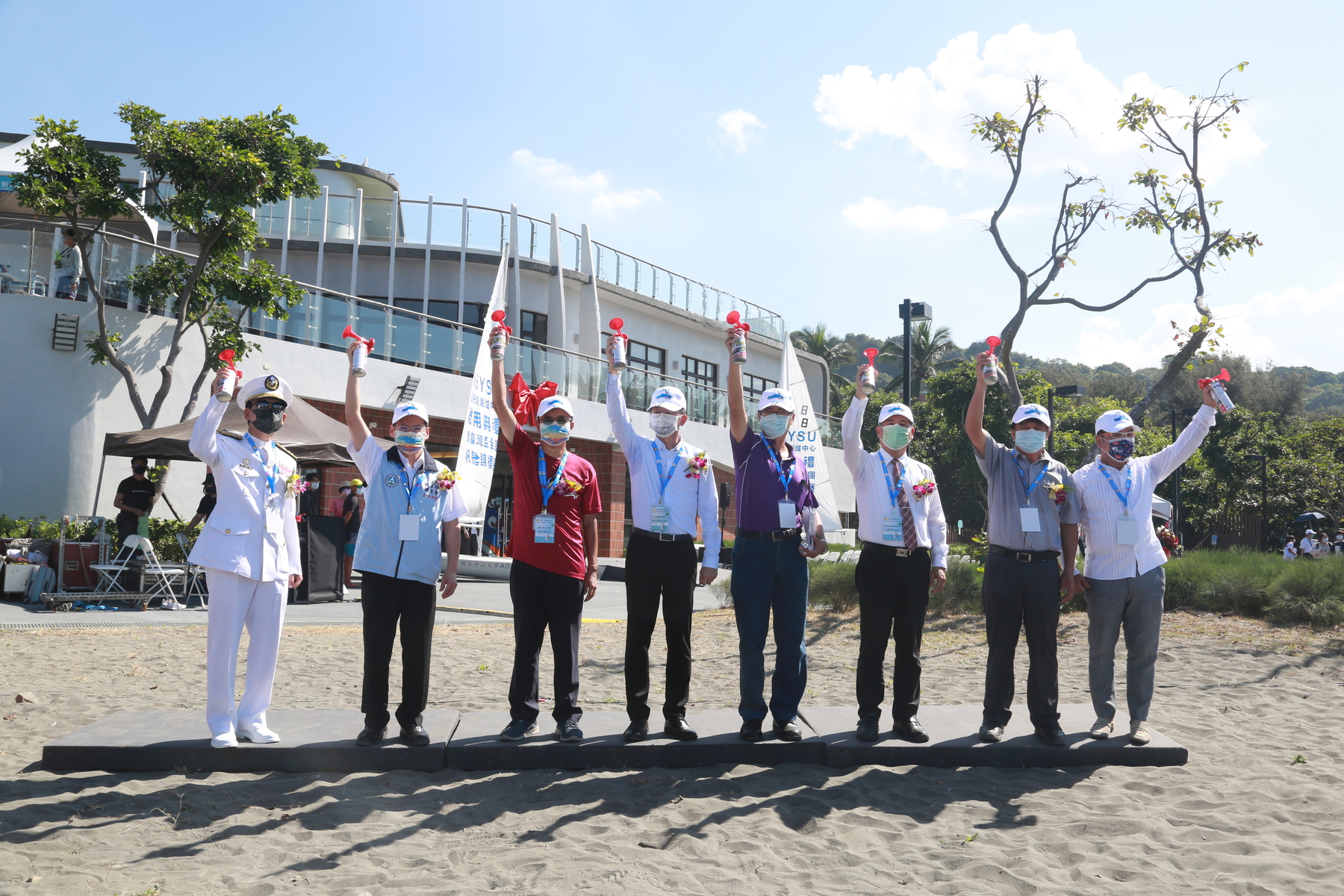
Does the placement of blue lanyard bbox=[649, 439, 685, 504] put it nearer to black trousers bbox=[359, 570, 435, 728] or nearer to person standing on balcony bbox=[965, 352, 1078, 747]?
black trousers bbox=[359, 570, 435, 728]

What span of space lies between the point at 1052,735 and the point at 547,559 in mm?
3093

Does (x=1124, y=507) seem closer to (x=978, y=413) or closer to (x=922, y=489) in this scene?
(x=978, y=413)

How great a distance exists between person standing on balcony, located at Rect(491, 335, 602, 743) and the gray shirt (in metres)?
2.36

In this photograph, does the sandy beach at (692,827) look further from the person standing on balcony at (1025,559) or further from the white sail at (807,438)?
the white sail at (807,438)

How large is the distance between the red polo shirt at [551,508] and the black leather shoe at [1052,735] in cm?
282

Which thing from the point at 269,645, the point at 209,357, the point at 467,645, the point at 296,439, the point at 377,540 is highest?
the point at 209,357

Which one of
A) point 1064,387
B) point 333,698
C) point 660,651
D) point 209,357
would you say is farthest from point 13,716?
→ point 1064,387

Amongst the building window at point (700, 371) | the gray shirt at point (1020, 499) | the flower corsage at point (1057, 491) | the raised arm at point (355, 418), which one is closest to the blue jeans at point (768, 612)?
the gray shirt at point (1020, 499)

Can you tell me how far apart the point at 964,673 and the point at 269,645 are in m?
6.36

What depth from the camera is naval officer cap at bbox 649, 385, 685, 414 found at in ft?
18.0

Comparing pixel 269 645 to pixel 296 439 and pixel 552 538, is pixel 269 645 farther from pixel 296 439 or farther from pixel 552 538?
pixel 296 439

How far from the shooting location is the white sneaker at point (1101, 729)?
5.79 metres

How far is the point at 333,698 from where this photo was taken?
23.6 ft

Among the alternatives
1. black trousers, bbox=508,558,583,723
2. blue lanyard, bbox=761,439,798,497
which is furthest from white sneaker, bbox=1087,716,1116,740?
black trousers, bbox=508,558,583,723
